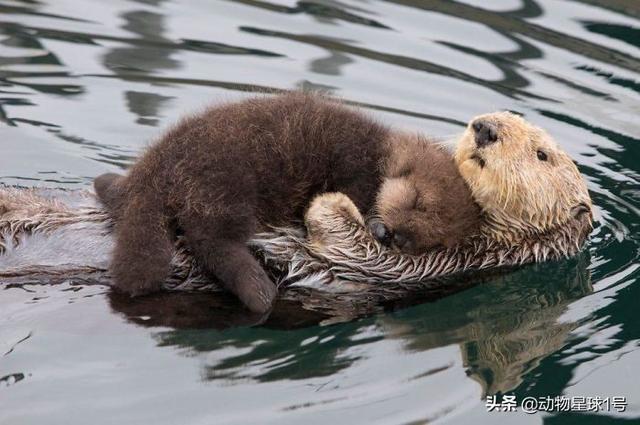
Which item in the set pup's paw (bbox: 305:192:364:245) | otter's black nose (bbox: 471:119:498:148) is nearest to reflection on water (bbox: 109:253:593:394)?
pup's paw (bbox: 305:192:364:245)

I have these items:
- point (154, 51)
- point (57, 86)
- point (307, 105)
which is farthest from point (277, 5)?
point (307, 105)

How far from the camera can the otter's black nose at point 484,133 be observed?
5570mm

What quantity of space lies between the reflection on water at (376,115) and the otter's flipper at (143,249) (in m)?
0.16

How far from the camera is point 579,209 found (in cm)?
583

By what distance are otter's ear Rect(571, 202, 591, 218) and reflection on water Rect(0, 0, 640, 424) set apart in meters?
0.32

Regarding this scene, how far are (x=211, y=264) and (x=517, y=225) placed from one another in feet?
5.51

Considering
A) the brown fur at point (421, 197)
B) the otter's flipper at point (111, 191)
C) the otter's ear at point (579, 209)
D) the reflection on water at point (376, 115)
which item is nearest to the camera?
the reflection on water at point (376, 115)

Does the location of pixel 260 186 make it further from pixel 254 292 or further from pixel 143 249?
pixel 143 249

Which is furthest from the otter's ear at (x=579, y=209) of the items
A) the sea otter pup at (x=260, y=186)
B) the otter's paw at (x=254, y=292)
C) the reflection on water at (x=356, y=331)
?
the otter's paw at (x=254, y=292)

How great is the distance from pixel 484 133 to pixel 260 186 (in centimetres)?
120

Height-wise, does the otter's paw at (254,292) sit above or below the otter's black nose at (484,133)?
below

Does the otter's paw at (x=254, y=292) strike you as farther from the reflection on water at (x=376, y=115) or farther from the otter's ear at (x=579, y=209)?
the otter's ear at (x=579, y=209)

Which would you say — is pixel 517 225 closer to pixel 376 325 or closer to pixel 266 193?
pixel 376 325

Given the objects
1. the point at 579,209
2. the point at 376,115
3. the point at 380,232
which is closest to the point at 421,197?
the point at 380,232
